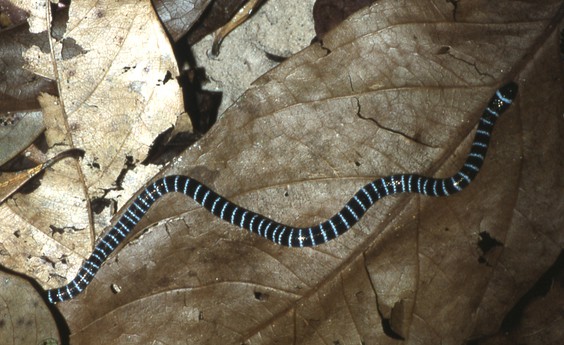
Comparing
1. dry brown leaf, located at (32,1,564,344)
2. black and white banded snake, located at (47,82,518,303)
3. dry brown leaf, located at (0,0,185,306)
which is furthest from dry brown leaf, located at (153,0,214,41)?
black and white banded snake, located at (47,82,518,303)

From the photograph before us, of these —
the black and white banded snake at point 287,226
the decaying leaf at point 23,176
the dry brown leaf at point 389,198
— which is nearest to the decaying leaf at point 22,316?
the black and white banded snake at point 287,226

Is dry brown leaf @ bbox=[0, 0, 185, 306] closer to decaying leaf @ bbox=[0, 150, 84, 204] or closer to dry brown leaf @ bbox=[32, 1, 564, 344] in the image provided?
decaying leaf @ bbox=[0, 150, 84, 204]

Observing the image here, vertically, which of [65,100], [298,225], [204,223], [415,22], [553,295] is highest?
[65,100]

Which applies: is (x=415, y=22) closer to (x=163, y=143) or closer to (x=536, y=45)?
(x=536, y=45)

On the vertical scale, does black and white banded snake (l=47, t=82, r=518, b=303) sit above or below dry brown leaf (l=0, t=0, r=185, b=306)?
below

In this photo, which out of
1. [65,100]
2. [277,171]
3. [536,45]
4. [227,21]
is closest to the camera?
[536,45]

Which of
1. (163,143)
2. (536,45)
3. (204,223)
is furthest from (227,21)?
(536,45)
